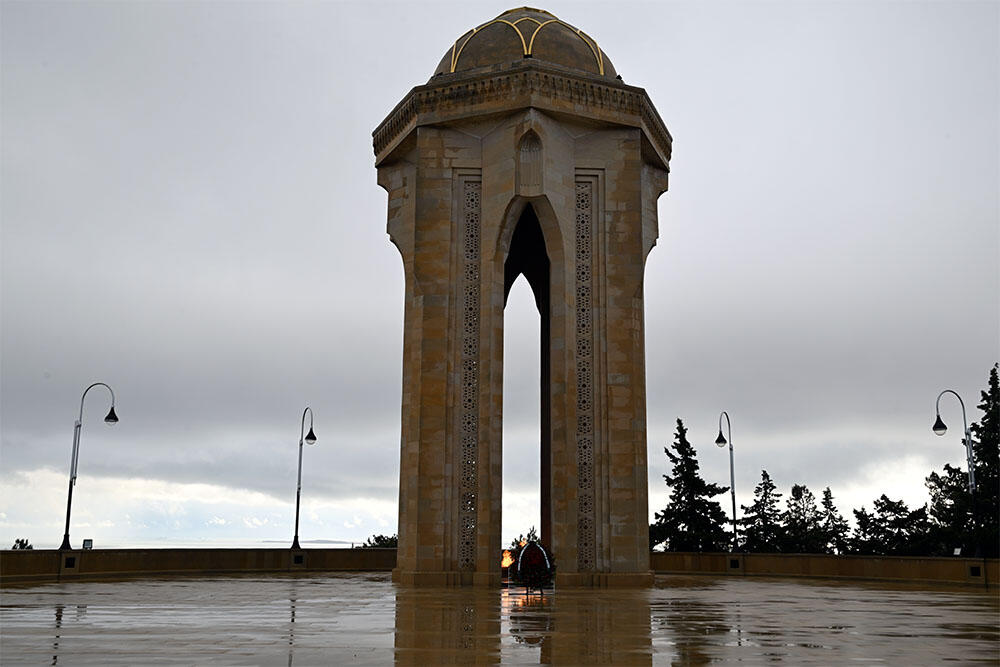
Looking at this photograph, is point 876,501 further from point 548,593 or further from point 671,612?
point 671,612

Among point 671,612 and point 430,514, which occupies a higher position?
point 430,514

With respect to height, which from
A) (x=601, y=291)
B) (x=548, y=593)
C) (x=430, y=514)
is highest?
(x=601, y=291)

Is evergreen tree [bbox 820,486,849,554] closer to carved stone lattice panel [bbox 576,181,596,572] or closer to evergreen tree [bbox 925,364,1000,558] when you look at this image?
evergreen tree [bbox 925,364,1000,558]

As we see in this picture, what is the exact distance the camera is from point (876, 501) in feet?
173

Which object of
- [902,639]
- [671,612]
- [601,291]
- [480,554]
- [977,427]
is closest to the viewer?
[902,639]

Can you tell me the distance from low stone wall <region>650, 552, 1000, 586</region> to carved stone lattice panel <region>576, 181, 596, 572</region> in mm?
12376

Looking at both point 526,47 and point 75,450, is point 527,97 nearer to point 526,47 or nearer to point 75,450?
point 526,47

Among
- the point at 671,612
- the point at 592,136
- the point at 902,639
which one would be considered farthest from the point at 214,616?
the point at 592,136

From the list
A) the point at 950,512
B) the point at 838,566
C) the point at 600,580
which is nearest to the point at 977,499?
the point at 950,512

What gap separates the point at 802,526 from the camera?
181 ft

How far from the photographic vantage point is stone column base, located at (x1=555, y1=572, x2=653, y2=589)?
24406 millimetres

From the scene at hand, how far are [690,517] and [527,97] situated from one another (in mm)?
32240

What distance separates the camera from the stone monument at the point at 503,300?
25000 mm

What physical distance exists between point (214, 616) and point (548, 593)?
31.4 feet
